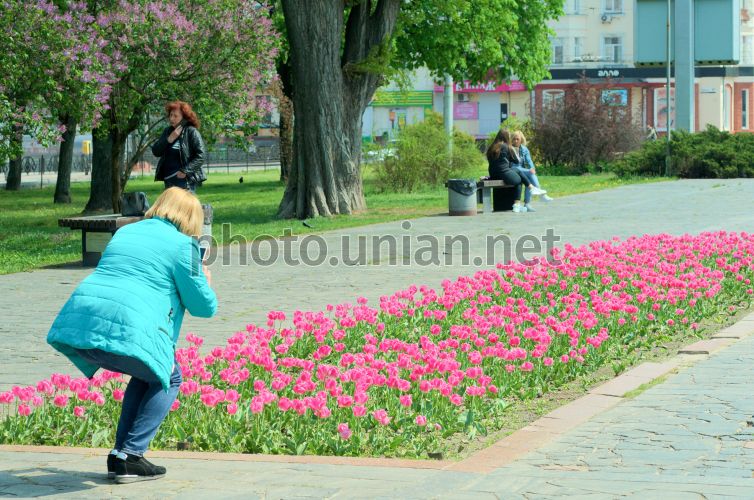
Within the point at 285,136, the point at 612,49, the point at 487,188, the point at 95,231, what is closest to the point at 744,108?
the point at 612,49

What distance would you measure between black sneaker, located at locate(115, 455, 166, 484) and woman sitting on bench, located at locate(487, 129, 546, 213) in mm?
18459

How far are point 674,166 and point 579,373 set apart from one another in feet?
97.4

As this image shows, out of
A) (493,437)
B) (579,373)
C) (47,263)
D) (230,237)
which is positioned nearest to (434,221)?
(230,237)

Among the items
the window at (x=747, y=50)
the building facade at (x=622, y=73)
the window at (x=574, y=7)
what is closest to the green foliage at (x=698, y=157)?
the building facade at (x=622, y=73)

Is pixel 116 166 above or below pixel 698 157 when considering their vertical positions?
above

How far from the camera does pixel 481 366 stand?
839cm

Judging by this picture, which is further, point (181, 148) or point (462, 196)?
point (462, 196)

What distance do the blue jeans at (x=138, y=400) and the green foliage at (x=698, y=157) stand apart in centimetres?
3155

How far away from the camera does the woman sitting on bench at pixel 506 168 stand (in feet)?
79.2

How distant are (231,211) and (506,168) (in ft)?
20.8

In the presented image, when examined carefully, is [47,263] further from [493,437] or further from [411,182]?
[411,182]

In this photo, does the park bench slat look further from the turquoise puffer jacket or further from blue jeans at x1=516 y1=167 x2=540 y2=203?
A: blue jeans at x1=516 y1=167 x2=540 y2=203

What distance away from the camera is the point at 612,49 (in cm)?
8169

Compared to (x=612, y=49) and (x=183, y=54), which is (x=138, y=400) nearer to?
(x=183, y=54)
